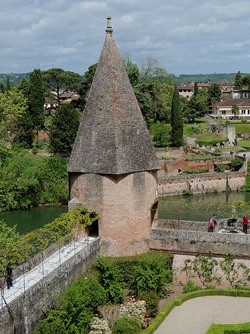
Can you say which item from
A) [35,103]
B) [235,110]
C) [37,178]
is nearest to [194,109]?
[235,110]

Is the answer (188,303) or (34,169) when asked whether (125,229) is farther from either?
(34,169)

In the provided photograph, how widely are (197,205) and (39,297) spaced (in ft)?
103

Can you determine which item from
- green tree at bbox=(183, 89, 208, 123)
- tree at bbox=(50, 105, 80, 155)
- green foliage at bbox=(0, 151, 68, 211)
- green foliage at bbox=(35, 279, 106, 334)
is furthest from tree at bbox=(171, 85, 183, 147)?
green foliage at bbox=(35, 279, 106, 334)

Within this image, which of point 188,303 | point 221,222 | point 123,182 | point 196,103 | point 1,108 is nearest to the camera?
point 188,303

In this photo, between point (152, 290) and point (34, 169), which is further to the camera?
point (34, 169)

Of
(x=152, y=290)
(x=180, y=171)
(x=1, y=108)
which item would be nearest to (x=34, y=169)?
(x=1, y=108)

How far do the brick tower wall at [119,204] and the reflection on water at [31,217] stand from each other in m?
17.6

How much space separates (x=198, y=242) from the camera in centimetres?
2295

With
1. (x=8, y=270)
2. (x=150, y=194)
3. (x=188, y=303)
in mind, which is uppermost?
(x=150, y=194)

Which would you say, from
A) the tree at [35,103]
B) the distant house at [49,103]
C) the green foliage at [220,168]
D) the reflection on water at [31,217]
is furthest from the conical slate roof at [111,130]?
the distant house at [49,103]

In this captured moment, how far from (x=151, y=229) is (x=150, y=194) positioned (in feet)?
4.90

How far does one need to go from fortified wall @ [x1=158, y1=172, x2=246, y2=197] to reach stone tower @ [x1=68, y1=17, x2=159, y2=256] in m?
29.4

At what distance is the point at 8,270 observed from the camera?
1873 centimetres

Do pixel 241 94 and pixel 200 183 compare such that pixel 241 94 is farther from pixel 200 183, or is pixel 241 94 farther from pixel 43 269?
pixel 43 269
